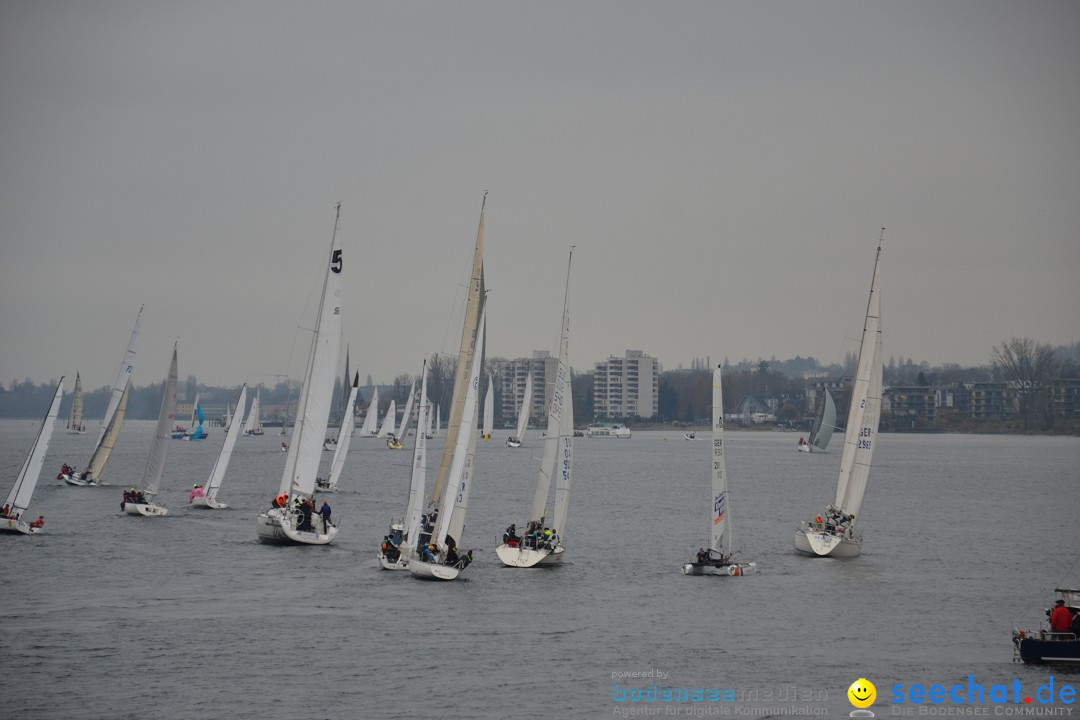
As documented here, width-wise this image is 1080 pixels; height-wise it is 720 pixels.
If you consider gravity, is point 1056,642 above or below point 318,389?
below

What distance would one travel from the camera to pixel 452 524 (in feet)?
142

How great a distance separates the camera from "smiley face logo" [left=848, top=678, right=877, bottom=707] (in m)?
28.2

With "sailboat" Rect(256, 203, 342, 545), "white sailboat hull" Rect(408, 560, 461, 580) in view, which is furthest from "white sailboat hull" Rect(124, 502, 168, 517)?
"white sailboat hull" Rect(408, 560, 461, 580)

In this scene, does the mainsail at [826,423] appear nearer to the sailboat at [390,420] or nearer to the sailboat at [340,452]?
the sailboat at [390,420]

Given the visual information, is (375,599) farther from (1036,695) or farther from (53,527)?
(53,527)

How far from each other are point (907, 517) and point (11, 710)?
5698 cm

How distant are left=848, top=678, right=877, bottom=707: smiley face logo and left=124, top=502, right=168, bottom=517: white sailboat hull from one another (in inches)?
1706

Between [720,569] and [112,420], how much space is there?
49591 millimetres

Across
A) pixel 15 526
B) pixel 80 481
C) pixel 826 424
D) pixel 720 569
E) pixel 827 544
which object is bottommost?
pixel 15 526

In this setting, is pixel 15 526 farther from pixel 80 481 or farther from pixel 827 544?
pixel 827 544

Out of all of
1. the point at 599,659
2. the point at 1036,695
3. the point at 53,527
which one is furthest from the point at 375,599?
the point at 53,527

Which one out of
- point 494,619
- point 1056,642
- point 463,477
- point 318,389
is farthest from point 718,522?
point 318,389

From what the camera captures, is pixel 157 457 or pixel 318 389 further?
pixel 157 457

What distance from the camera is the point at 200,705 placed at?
90.6ft
